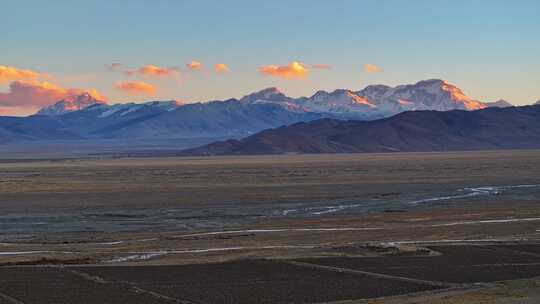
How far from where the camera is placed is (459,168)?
92.0m

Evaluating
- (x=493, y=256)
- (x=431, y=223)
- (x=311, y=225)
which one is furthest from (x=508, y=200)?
(x=493, y=256)

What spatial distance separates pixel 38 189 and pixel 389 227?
34922mm

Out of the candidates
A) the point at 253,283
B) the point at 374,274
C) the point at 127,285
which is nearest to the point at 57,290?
the point at 127,285

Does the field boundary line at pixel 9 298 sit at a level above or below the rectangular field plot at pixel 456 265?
above

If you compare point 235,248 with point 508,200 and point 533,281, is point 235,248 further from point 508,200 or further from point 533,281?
point 508,200

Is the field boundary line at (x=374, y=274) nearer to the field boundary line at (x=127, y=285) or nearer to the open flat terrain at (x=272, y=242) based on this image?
the open flat terrain at (x=272, y=242)

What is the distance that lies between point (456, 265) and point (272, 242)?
825cm

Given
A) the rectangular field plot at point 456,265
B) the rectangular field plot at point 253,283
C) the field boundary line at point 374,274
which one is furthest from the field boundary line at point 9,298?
the rectangular field plot at point 456,265

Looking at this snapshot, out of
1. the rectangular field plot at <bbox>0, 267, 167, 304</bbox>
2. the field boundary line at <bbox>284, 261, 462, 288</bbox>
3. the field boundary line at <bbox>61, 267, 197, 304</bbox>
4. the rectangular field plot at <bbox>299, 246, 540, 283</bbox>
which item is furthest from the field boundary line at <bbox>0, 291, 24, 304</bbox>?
the rectangular field plot at <bbox>299, 246, 540, 283</bbox>

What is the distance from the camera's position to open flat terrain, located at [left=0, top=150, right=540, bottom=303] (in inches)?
842

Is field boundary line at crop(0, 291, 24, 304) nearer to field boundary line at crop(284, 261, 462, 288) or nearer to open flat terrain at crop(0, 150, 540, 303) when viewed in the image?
open flat terrain at crop(0, 150, 540, 303)

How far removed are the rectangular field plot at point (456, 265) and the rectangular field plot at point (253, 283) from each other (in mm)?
1338

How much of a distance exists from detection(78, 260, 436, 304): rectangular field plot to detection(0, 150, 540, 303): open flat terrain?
48 mm

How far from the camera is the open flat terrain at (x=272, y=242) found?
21.4 meters
